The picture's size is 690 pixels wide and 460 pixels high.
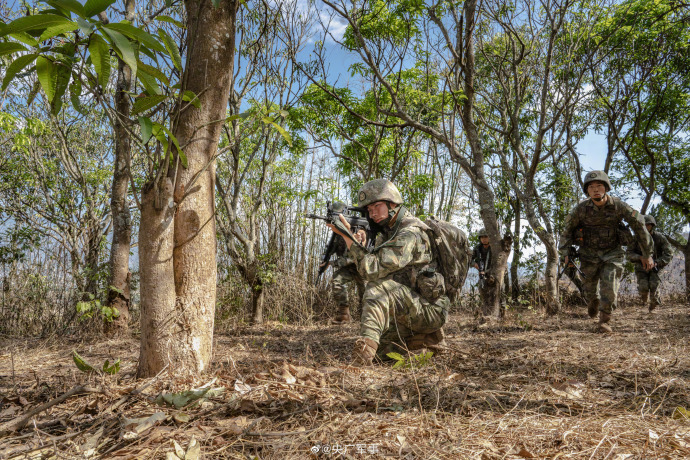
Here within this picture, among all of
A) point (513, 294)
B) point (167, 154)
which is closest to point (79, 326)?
point (167, 154)

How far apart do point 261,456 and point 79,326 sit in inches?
167

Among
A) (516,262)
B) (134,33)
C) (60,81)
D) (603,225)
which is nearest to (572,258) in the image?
(603,225)

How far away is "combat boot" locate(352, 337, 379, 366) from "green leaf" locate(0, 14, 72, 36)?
7.13 ft

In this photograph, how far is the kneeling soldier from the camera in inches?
111

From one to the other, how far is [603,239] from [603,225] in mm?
158

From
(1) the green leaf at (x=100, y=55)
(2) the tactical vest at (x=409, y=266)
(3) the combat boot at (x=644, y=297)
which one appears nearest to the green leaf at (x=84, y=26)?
(1) the green leaf at (x=100, y=55)

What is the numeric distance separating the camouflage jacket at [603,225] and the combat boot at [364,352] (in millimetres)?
3242

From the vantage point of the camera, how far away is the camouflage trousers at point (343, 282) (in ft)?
19.5

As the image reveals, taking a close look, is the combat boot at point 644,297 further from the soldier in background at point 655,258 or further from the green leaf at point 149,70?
the green leaf at point 149,70

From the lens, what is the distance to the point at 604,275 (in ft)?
14.8

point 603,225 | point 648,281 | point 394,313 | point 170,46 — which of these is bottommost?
point 394,313

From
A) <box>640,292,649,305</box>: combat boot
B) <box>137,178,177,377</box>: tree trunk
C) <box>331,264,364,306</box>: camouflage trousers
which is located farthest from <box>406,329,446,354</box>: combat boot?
<box>640,292,649,305</box>: combat boot

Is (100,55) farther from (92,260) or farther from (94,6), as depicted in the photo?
(92,260)

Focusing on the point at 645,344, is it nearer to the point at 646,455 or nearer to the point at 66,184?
the point at 646,455
